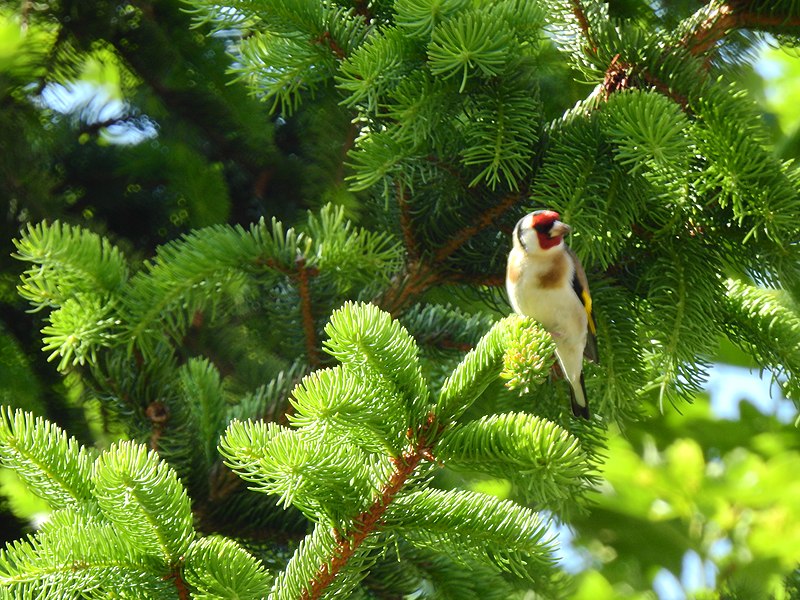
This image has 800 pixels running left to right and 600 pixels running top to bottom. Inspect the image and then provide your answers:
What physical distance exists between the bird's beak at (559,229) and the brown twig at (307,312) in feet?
2.12

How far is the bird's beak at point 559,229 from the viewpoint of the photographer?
2.30 m

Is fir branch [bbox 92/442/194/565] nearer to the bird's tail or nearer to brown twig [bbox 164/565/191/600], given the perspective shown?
brown twig [bbox 164/565/191/600]

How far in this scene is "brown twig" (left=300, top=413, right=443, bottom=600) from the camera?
5.43 feet

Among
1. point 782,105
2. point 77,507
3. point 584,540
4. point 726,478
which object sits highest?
point 782,105

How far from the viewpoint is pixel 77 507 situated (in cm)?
175

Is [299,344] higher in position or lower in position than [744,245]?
lower

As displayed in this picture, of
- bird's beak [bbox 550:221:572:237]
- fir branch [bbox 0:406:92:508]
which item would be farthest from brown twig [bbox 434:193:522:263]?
Result: fir branch [bbox 0:406:92:508]

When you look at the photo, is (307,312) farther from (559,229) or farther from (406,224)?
(559,229)

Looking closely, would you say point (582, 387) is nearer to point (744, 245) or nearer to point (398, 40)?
point (744, 245)

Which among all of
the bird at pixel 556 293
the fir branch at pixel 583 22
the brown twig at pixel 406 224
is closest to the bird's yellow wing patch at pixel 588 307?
the bird at pixel 556 293

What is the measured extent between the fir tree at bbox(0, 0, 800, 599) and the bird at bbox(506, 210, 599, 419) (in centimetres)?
6

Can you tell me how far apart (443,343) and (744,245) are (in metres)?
0.91

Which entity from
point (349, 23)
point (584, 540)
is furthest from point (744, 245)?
point (584, 540)

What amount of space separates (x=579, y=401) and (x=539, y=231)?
1.68 ft
